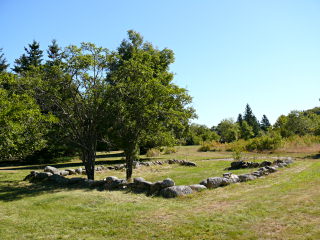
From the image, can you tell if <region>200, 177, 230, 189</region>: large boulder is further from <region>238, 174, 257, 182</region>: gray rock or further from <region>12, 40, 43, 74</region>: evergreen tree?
<region>12, 40, 43, 74</region>: evergreen tree

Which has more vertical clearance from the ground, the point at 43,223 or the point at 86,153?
the point at 86,153

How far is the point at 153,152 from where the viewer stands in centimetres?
2767

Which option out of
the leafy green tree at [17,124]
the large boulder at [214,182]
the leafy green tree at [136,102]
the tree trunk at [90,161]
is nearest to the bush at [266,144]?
the leafy green tree at [136,102]

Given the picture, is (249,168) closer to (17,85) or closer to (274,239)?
(274,239)

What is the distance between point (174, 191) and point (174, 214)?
2019mm

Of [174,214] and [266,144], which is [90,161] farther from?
[266,144]

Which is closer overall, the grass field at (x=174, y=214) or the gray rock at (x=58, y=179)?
the grass field at (x=174, y=214)

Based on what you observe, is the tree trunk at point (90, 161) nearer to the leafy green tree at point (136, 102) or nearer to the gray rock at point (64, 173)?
the leafy green tree at point (136, 102)

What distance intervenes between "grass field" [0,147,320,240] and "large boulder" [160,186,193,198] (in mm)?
328

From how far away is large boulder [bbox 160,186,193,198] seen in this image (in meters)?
8.60

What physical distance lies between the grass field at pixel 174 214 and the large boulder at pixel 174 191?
33 cm

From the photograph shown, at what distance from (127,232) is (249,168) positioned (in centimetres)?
1102

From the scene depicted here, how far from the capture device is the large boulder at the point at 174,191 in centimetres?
860

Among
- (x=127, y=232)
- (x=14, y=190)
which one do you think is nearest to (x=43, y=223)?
(x=127, y=232)
